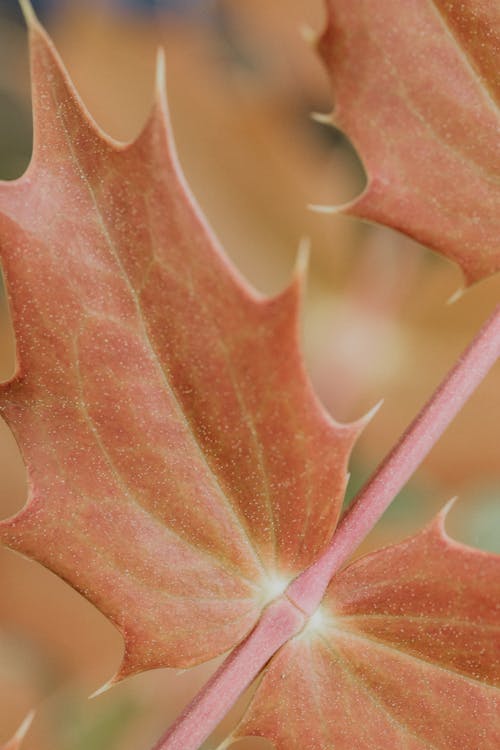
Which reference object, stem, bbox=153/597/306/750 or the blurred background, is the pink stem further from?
the blurred background

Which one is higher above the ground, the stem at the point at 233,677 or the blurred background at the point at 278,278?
the stem at the point at 233,677

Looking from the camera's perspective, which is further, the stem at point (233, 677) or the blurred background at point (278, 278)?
the blurred background at point (278, 278)

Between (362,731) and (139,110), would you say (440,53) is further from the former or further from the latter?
(139,110)

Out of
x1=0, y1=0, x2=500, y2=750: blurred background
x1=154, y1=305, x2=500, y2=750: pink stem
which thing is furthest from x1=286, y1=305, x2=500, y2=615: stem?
x1=0, y1=0, x2=500, y2=750: blurred background

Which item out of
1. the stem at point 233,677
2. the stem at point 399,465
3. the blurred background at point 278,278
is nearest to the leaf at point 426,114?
the stem at point 399,465

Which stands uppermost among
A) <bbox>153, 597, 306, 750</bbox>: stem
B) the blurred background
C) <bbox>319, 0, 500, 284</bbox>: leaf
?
<bbox>319, 0, 500, 284</bbox>: leaf

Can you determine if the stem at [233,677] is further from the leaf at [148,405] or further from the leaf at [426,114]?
the leaf at [426,114]

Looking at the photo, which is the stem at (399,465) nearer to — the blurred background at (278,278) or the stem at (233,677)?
the stem at (233,677)

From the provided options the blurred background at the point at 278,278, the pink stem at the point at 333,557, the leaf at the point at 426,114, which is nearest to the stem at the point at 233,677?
the pink stem at the point at 333,557

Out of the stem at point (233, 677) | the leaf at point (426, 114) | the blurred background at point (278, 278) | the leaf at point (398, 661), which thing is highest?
the leaf at point (426, 114)
